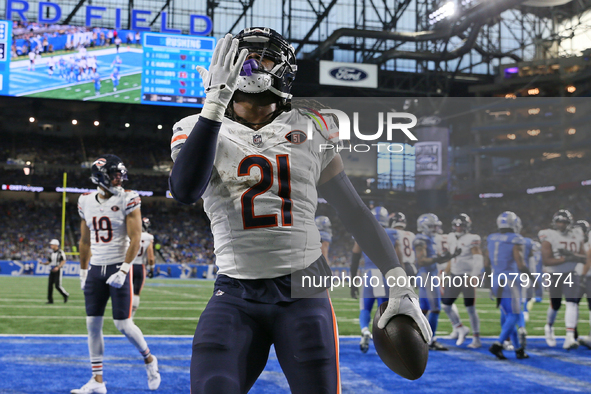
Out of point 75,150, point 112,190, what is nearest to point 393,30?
point 75,150

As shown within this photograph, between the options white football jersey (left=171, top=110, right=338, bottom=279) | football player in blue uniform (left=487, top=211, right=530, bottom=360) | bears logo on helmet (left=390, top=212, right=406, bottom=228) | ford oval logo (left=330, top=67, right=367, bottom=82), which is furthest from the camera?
ford oval logo (left=330, top=67, right=367, bottom=82)

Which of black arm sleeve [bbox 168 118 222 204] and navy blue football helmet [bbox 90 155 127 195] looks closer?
black arm sleeve [bbox 168 118 222 204]

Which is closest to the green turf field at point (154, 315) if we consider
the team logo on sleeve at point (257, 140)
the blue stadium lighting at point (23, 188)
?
the team logo on sleeve at point (257, 140)

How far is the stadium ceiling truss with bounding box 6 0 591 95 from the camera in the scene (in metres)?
25.4

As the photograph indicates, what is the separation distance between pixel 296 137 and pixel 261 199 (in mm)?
315

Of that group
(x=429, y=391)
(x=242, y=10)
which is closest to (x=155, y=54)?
(x=242, y=10)

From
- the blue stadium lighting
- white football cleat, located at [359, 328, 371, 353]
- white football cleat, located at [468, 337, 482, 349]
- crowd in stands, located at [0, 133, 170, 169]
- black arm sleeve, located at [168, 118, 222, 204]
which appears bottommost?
white football cleat, located at [468, 337, 482, 349]

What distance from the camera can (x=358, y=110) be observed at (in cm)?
289

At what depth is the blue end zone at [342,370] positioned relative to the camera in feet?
19.0

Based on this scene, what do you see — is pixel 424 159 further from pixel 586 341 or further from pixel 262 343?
pixel 586 341

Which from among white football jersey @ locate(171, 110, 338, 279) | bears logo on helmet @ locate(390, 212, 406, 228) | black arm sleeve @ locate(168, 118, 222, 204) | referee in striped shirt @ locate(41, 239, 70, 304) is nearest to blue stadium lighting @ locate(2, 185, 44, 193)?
referee in striped shirt @ locate(41, 239, 70, 304)

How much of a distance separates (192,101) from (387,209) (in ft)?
69.1

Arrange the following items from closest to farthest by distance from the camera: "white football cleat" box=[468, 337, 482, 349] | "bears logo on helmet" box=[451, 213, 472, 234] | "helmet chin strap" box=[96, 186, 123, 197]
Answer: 1. "bears logo on helmet" box=[451, 213, 472, 234]
2. "helmet chin strap" box=[96, 186, 123, 197]
3. "white football cleat" box=[468, 337, 482, 349]

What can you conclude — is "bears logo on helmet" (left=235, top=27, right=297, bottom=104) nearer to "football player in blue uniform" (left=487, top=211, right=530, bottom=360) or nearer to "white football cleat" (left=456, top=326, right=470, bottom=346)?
"football player in blue uniform" (left=487, top=211, right=530, bottom=360)
